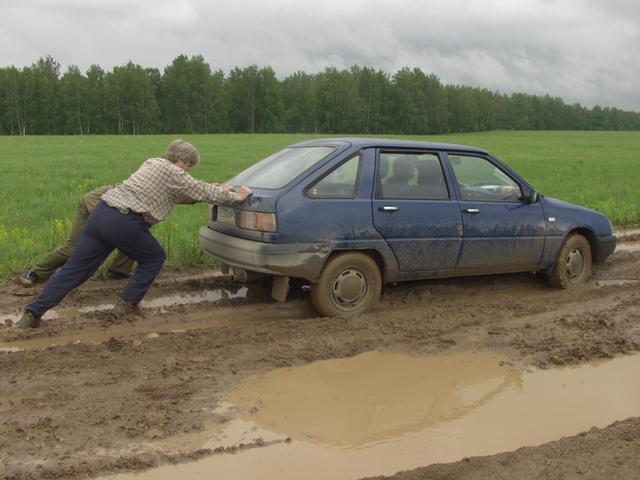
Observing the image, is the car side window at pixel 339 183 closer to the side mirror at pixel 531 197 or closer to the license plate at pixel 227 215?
the license plate at pixel 227 215

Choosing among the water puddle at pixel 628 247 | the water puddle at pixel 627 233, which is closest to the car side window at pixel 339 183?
the water puddle at pixel 628 247

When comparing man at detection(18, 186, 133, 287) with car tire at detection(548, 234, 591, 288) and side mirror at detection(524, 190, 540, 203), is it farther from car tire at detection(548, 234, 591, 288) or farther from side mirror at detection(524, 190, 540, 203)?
car tire at detection(548, 234, 591, 288)

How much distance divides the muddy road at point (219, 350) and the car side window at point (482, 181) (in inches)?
44.3

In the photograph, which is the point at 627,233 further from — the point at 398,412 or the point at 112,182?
the point at 112,182

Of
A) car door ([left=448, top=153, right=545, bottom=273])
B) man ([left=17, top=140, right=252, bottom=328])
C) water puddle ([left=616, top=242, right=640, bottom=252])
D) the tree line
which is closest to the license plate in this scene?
man ([left=17, top=140, right=252, bottom=328])

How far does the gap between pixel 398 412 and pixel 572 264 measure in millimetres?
4161

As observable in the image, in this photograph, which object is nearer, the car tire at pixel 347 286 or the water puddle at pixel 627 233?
the car tire at pixel 347 286

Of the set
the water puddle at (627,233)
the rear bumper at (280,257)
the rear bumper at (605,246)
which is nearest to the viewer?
the rear bumper at (280,257)

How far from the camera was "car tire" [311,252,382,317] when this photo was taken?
6.08 m

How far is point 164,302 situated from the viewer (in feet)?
22.3

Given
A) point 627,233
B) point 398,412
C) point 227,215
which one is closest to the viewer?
point 398,412

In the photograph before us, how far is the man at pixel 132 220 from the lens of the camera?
224 inches

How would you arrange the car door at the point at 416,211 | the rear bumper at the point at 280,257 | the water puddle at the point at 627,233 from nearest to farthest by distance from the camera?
the rear bumper at the point at 280,257 → the car door at the point at 416,211 → the water puddle at the point at 627,233

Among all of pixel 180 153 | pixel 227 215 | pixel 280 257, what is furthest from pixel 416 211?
pixel 180 153
